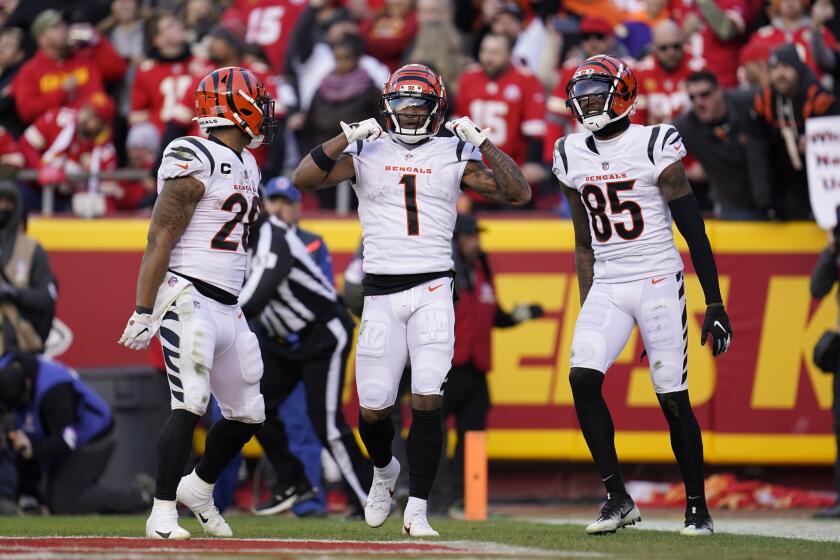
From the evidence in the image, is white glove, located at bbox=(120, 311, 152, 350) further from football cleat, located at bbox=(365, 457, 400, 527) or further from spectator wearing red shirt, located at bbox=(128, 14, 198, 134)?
spectator wearing red shirt, located at bbox=(128, 14, 198, 134)

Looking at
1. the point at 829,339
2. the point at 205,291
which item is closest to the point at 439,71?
the point at 829,339

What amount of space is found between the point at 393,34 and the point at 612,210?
607 centimetres

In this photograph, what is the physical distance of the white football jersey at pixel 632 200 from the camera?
7.03 metres

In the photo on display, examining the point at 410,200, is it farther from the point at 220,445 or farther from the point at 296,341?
the point at 296,341

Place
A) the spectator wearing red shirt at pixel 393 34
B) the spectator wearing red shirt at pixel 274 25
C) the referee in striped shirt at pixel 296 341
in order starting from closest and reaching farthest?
the referee in striped shirt at pixel 296 341
the spectator wearing red shirt at pixel 393 34
the spectator wearing red shirt at pixel 274 25

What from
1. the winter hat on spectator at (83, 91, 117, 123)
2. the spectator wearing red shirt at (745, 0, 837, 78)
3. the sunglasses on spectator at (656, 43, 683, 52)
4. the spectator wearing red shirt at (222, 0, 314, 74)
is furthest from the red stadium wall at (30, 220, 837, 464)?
the winter hat on spectator at (83, 91, 117, 123)

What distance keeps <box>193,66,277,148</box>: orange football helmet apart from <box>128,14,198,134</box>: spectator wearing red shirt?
5798 millimetres

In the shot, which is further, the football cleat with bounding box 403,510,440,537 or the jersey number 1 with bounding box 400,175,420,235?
the jersey number 1 with bounding box 400,175,420,235

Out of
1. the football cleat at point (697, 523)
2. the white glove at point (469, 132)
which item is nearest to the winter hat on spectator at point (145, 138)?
the white glove at point (469, 132)

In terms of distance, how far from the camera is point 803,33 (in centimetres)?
1126

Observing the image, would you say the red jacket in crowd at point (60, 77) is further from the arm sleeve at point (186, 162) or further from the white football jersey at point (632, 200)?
the white football jersey at point (632, 200)

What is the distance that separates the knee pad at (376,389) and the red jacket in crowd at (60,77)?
6.83 m

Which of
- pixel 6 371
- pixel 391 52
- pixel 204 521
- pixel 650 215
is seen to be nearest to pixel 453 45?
pixel 391 52

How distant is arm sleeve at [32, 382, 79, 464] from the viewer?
32.3 ft
